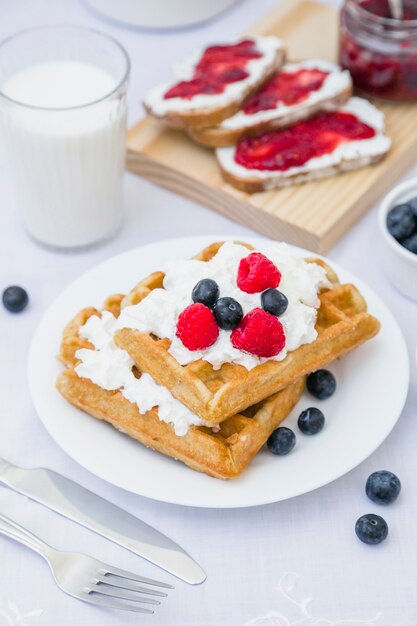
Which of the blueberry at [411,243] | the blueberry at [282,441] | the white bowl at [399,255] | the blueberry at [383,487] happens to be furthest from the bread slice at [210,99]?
the blueberry at [383,487]

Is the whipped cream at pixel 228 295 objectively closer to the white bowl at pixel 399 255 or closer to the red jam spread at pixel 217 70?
the white bowl at pixel 399 255

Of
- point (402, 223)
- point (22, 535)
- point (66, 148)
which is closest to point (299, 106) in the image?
point (402, 223)

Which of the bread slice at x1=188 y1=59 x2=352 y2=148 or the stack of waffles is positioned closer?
the stack of waffles

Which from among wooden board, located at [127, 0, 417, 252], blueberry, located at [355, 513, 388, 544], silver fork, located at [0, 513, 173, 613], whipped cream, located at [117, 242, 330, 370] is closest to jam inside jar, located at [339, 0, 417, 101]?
wooden board, located at [127, 0, 417, 252]

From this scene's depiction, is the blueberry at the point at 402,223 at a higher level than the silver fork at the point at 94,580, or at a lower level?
higher

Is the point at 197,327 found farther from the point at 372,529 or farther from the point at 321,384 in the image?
the point at 372,529

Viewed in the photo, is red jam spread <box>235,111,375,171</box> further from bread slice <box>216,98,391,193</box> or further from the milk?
the milk
